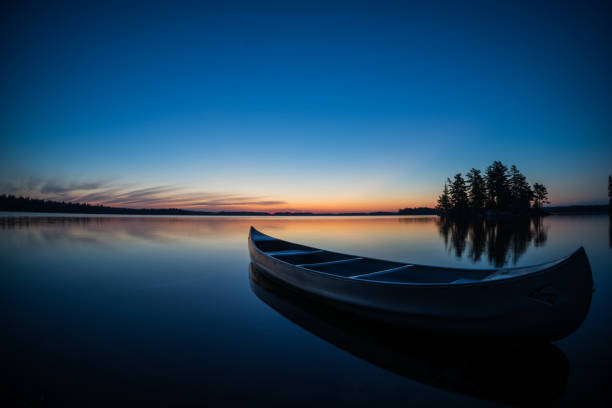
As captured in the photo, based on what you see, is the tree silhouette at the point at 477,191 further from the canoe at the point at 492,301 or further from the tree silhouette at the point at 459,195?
the canoe at the point at 492,301

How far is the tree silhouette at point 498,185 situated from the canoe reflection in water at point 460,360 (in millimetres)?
74815

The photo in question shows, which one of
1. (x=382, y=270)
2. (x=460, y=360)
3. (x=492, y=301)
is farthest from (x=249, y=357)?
(x=382, y=270)

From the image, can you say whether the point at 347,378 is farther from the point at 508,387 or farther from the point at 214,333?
the point at 214,333

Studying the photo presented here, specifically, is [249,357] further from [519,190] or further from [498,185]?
[519,190]

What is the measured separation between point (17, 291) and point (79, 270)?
3125 millimetres

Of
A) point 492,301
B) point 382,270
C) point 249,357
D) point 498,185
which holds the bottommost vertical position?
point 249,357

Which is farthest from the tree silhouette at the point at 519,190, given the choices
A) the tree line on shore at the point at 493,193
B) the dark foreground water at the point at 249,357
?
the dark foreground water at the point at 249,357

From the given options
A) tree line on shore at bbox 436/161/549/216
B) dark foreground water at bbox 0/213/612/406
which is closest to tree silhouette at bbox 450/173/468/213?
tree line on shore at bbox 436/161/549/216

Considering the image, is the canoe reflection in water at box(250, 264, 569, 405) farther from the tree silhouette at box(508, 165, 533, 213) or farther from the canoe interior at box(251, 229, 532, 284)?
the tree silhouette at box(508, 165, 533, 213)

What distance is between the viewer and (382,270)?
7.44m

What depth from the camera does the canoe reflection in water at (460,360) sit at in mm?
3498

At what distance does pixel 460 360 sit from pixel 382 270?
3.30 meters

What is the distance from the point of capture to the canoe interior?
218 inches

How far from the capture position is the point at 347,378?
3914 millimetres
